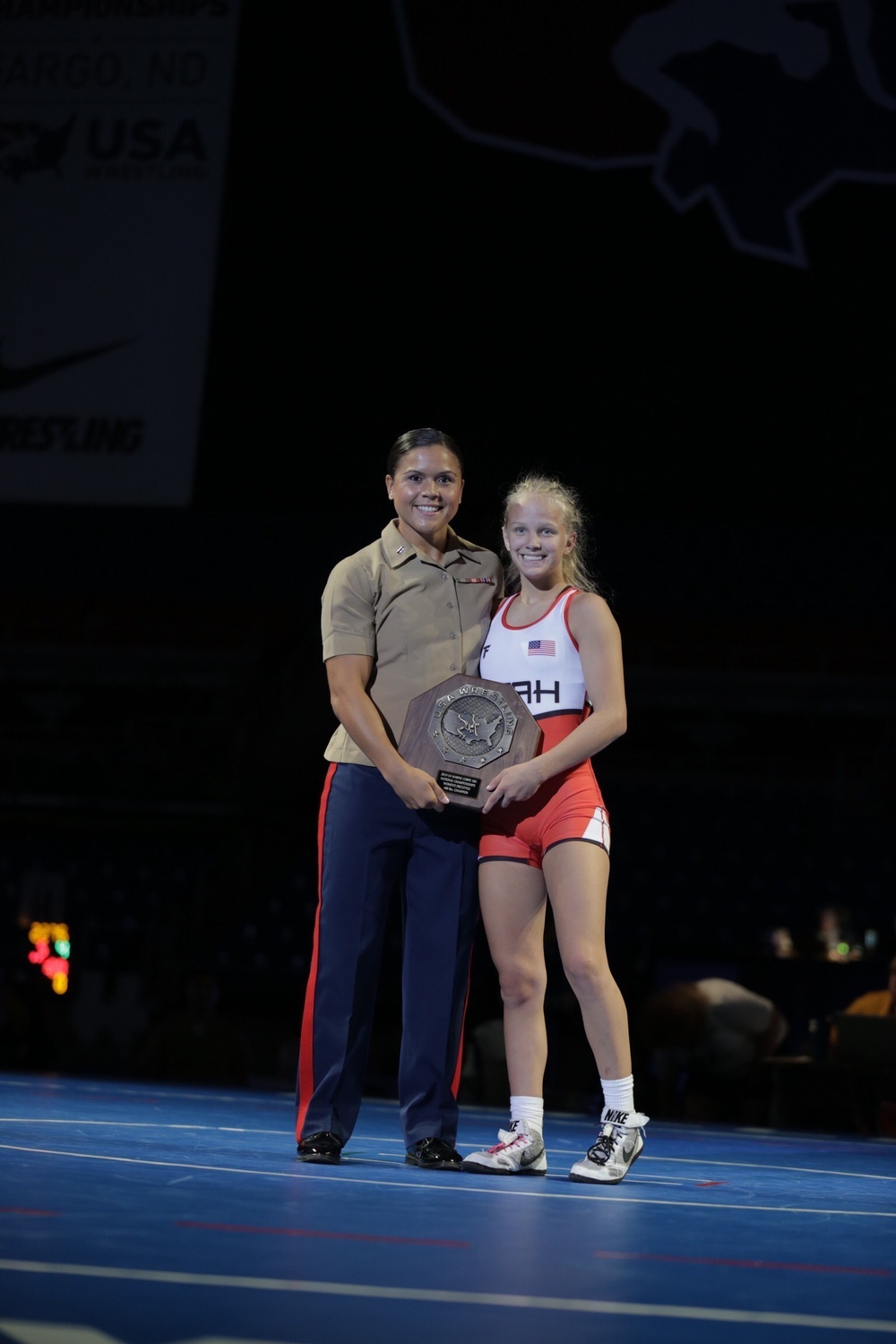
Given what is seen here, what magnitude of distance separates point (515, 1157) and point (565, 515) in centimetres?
130

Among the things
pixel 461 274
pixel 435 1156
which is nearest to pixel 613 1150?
pixel 435 1156

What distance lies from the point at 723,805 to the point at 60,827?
571 centimetres

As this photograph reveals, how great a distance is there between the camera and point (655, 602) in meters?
14.5

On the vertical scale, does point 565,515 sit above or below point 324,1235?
above

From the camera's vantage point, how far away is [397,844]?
10.5ft

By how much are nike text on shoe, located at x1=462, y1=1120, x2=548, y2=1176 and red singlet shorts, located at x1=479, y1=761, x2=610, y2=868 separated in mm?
521

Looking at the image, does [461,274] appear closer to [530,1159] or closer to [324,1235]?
[530,1159]

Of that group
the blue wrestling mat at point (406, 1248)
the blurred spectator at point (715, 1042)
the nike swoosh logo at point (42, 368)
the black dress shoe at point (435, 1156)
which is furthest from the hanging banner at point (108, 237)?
the black dress shoe at point (435, 1156)

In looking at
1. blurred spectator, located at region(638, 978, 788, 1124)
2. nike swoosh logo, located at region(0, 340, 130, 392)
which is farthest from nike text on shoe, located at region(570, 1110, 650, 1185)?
nike swoosh logo, located at region(0, 340, 130, 392)

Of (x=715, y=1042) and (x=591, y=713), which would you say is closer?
(x=591, y=713)

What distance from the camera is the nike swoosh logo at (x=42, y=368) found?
8883mm

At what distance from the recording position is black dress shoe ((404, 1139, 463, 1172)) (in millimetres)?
2986

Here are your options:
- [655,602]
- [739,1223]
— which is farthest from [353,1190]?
[655,602]

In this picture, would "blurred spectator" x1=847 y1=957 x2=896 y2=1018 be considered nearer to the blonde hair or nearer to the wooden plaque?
the blonde hair
